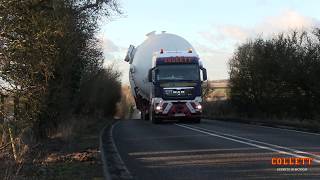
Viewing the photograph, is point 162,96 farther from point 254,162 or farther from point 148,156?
point 254,162

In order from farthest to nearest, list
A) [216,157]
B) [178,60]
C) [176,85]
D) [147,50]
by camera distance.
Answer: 1. [147,50]
2. [178,60]
3. [176,85]
4. [216,157]

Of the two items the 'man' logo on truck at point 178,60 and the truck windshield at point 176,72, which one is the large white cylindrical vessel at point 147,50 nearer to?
the truck windshield at point 176,72

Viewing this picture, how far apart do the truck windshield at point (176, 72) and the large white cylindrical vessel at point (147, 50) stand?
335cm

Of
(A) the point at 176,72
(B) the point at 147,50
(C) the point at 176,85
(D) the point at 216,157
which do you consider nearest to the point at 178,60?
(A) the point at 176,72

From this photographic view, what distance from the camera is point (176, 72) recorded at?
29641mm

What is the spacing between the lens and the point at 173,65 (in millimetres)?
29719

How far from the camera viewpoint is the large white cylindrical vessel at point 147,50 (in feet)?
111

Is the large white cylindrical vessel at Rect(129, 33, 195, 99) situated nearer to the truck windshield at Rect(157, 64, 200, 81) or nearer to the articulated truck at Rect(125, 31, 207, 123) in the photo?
the articulated truck at Rect(125, 31, 207, 123)

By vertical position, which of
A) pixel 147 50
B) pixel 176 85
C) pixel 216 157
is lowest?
pixel 216 157

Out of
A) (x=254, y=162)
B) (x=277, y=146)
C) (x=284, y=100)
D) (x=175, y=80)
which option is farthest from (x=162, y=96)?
(x=254, y=162)

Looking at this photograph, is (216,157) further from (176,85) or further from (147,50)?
(147,50)

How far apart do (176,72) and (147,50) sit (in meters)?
5.90

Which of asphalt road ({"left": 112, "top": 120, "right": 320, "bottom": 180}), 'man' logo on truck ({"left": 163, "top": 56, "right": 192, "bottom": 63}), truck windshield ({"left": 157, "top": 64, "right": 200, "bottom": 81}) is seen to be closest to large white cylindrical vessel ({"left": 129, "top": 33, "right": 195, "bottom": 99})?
truck windshield ({"left": 157, "top": 64, "right": 200, "bottom": 81})

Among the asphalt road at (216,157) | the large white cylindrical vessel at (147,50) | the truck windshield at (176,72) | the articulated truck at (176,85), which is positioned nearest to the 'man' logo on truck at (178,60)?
the articulated truck at (176,85)
